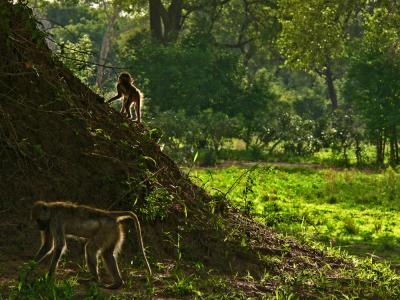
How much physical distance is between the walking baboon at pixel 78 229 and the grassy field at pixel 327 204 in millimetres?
3470

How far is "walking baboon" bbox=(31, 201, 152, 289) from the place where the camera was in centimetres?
764

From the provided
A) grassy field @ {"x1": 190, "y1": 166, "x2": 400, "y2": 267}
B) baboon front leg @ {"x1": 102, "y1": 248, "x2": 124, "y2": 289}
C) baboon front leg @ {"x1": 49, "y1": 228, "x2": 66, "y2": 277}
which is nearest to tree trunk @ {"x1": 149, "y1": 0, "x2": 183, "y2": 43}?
grassy field @ {"x1": 190, "y1": 166, "x2": 400, "y2": 267}

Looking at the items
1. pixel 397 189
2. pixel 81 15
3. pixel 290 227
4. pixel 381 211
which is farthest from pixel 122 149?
pixel 81 15

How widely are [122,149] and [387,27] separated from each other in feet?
61.9

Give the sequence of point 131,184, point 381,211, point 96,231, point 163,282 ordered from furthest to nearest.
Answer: point 381,211 → point 131,184 → point 163,282 → point 96,231

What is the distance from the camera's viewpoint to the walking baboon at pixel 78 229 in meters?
7.64

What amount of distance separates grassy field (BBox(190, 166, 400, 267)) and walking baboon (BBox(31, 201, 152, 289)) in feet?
11.4

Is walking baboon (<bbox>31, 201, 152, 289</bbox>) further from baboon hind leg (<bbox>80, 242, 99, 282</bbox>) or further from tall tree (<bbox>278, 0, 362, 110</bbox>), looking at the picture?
tall tree (<bbox>278, 0, 362, 110</bbox>)

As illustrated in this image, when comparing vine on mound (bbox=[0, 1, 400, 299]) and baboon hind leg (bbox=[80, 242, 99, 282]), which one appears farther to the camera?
vine on mound (bbox=[0, 1, 400, 299])

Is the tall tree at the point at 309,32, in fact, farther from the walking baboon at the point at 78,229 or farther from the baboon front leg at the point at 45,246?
the baboon front leg at the point at 45,246

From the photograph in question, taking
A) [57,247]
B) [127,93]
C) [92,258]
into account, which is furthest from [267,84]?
[57,247]

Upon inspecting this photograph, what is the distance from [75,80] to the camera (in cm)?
1091

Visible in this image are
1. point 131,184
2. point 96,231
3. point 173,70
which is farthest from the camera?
point 173,70

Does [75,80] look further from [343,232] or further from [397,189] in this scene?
[397,189]
